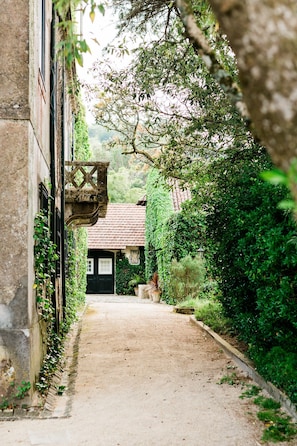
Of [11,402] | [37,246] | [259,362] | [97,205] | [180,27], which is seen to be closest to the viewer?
[11,402]

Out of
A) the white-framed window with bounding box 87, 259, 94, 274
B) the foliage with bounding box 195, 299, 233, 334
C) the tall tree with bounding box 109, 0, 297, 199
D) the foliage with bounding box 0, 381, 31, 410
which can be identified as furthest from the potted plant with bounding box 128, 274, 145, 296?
→ the tall tree with bounding box 109, 0, 297, 199

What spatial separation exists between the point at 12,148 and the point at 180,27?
3.85 m

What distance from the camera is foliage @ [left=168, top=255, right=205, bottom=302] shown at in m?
24.2

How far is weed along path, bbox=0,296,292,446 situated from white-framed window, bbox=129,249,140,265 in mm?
24202

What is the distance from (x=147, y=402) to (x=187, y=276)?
54.4 ft

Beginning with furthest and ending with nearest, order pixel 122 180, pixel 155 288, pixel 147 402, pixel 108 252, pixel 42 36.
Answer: pixel 122 180 → pixel 108 252 → pixel 155 288 → pixel 42 36 → pixel 147 402

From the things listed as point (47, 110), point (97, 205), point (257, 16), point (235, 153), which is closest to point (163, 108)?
point (235, 153)

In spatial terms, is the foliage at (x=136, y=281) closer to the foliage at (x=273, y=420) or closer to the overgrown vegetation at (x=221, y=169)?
the overgrown vegetation at (x=221, y=169)

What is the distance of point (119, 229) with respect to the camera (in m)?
39.4

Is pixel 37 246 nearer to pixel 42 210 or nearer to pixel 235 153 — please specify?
pixel 42 210

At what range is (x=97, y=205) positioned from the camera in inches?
707

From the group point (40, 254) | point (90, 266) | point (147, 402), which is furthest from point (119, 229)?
point (147, 402)

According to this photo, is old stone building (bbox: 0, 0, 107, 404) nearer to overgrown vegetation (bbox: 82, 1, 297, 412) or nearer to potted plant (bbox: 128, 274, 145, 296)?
overgrown vegetation (bbox: 82, 1, 297, 412)

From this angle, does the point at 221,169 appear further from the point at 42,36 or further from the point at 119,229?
the point at 119,229
